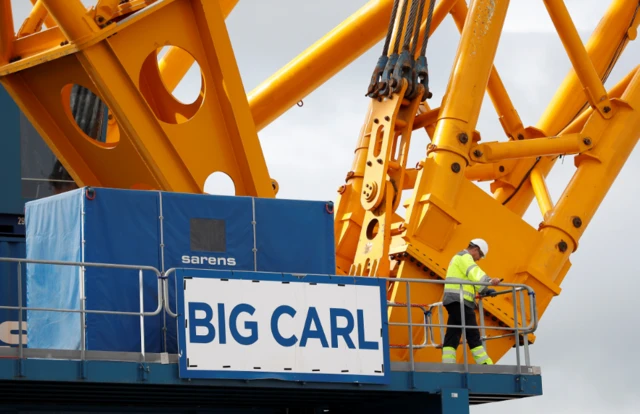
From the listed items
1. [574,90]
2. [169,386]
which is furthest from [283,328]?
[574,90]

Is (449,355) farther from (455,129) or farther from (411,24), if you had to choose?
(411,24)

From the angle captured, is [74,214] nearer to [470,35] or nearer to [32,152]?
[32,152]

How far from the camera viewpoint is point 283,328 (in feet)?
55.7

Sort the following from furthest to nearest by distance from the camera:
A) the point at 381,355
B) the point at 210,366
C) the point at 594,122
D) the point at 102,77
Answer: the point at 594,122, the point at 102,77, the point at 381,355, the point at 210,366

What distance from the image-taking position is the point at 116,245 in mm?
17266

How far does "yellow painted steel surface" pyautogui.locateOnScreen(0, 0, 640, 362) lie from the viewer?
1978 centimetres

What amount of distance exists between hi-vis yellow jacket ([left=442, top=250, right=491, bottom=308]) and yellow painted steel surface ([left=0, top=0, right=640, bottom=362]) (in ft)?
8.03

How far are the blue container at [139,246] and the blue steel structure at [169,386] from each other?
2.23 feet

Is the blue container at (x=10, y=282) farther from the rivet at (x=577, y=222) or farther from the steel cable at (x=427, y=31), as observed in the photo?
the rivet at (x=577, y=222)

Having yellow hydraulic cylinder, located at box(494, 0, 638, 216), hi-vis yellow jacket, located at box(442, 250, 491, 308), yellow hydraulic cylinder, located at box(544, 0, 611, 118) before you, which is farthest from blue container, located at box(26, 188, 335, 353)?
yellow hydraulic cylinder, located at box(494, 0, 638, 216)

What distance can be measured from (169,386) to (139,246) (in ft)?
5.91

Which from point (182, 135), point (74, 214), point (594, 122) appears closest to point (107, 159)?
point (182, 135)

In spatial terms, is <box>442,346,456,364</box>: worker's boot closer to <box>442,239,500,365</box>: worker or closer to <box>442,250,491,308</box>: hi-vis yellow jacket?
<box>442,239,500,365</box>: worker

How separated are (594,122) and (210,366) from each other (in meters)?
9.61
